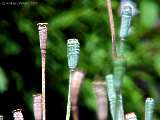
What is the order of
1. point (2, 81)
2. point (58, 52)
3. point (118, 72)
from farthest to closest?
point (58, 52) < point (2, 81) < point (118, 72)

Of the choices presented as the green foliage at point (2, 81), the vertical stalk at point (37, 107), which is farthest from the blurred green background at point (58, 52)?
the vertical stalk at point (37, 107)

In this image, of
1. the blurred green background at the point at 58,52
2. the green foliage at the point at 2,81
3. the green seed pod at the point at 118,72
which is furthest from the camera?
the blurred green background at the point at 58,52

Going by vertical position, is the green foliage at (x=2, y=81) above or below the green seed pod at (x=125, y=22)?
above

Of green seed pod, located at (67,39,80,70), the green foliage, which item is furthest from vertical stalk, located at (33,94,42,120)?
the green foliage

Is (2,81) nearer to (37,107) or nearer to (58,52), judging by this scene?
(58,52)

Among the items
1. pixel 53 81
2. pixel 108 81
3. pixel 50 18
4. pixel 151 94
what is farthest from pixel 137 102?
pixel 108 81

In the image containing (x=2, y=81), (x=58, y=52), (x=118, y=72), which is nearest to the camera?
(x=118, y=72)

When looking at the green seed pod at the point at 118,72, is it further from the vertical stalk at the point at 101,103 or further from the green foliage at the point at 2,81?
the green foliage at the point at 2,81

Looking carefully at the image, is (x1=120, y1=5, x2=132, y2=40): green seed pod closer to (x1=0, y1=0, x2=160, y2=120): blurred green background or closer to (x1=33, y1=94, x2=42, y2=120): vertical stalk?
(x1=33, y1=94, x2=42, y2=120): vertical stalk

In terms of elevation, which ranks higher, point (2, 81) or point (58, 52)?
point (58, 52)

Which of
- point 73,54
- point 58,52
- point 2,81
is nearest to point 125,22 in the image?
point 73,54
